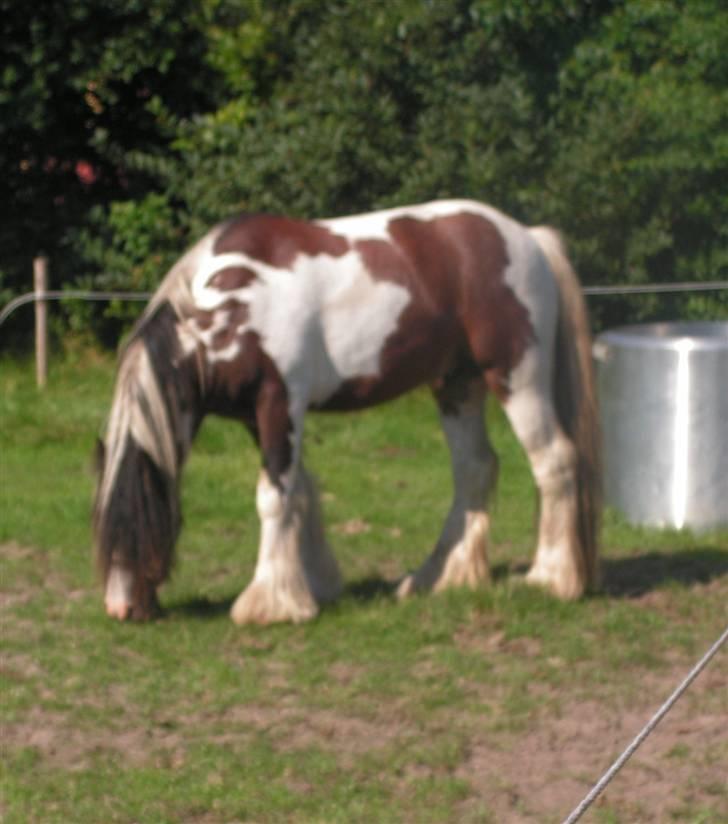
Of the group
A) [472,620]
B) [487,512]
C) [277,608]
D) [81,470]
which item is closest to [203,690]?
[277,608]

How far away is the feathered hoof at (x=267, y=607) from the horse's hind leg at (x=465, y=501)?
61 cm

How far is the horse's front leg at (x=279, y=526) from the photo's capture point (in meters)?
6.59

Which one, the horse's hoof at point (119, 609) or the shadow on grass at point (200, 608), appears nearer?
the horse's hoof at point (119, 609)

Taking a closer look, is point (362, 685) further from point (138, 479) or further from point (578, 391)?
point (578, 391)

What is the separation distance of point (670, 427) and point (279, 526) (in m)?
2.47

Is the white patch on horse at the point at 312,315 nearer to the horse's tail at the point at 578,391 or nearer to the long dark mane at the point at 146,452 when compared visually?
the long dark mane at the point at 146,452

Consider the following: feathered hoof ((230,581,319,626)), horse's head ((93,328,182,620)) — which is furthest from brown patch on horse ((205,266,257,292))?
feathered hoof ((230,581,319,626))

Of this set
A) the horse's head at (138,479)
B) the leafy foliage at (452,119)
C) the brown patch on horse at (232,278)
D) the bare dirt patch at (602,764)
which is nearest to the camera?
the bare dirt patch at (602,764)

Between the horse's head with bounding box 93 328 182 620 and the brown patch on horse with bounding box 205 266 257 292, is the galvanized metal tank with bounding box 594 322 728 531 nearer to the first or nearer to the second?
the brown patch on horse with bounding box 205 266 257 292

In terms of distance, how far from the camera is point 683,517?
8328 mm

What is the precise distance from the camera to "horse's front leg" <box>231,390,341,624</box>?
6590 millimetres

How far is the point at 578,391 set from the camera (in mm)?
7000

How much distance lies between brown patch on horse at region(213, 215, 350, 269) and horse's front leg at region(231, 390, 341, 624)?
558mm

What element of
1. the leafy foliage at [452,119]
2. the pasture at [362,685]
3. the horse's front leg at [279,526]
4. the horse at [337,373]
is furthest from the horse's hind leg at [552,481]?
the leafy foliage at [452,119]
